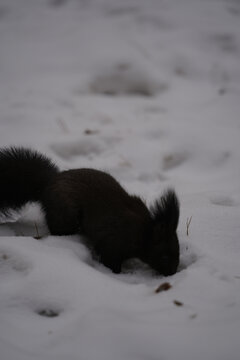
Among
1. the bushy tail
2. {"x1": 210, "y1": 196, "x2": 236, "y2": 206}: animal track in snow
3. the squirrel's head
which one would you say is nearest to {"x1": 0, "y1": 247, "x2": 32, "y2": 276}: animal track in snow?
the bushy tail

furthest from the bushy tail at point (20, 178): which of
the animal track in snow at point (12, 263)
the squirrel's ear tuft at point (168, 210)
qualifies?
the squirrel's ear tuft at point (168, 210)

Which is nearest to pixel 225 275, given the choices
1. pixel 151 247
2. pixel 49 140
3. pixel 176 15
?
pixel 151 247

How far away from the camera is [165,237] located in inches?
91.5

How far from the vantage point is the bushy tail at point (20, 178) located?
2.57 meters

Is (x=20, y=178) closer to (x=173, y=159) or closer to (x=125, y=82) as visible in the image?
(x=173, y=159)

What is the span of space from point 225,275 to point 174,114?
10.9ft

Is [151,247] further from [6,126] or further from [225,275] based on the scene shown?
[6,126]

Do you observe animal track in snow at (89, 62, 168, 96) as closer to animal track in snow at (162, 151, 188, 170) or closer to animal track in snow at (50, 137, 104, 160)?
animal track in snow at (50, 137, 104, 160)

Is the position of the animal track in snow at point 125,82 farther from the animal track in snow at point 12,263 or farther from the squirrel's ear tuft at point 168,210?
the animal track in snow at point 12,263

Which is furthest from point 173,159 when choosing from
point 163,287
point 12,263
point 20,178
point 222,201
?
point 12,263

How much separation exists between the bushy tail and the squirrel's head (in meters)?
0.87

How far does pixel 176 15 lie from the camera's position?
7277 millimetres

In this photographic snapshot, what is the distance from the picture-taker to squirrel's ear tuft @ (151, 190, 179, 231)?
2.25 metres

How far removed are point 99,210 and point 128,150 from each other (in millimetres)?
1822
